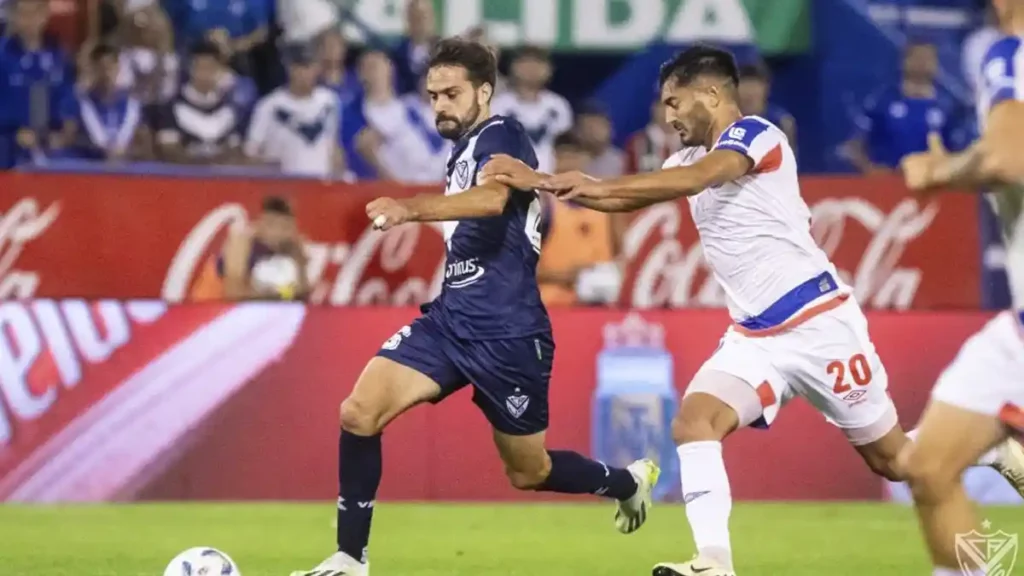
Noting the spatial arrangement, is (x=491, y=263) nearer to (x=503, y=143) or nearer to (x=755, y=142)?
(x=503, y=143)

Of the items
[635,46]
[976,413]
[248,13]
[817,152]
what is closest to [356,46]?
[248,13]

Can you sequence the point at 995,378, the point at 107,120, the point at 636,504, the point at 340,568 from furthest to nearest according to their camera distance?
the point at 107,120
the point at 636,504
the point at 340,568
the point at 995,378

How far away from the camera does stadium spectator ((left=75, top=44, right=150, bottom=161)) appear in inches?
567

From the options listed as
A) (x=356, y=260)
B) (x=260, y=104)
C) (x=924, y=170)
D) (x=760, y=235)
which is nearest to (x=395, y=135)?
(x=260, y=104)

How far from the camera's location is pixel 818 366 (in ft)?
24.8

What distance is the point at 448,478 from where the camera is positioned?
12219 mm

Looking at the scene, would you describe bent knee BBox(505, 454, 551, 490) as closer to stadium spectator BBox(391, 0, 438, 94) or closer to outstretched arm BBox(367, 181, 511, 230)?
outstretched arm BBox(367, 181, 511, 230)

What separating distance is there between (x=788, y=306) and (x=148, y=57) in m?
8.64

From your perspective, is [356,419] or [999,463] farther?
[999,463]

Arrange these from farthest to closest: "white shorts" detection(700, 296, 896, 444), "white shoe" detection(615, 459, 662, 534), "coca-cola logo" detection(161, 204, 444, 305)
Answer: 1. "coca-cola logo" detection(161, 204, 444, 305)
2. "white shoe" detection(615, 459, 662, 534)
3. "white shorts" detection(700, 296, 896, 444)

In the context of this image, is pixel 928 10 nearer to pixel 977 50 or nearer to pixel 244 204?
pixel 977 50

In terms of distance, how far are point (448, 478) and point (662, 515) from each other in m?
1.60

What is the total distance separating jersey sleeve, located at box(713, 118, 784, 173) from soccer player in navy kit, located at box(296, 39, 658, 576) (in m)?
0.97

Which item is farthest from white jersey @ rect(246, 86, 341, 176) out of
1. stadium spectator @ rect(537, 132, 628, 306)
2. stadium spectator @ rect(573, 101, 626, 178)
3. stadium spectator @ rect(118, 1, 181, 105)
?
stadium spectator @ rect(573, 101, 626, 178)
